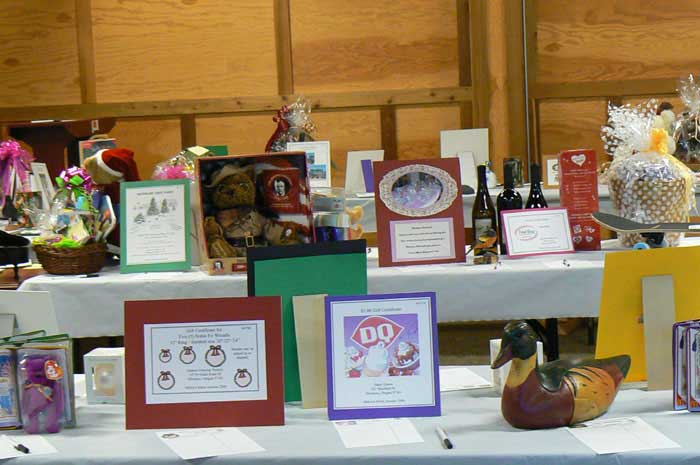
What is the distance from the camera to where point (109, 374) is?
1995 mm

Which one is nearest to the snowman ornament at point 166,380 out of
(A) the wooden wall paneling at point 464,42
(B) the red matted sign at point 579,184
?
(B) the red matted sign at point 579,184

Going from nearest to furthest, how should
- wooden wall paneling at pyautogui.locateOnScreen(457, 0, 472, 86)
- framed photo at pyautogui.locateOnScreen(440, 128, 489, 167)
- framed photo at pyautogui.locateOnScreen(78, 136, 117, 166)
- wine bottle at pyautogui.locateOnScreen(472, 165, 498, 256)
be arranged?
wine bottle at pyautogui.locateOnScreen(472, 165, 498, 256) < framed photo at pyautogui.locateOnScreen(78, 136, 117, 166) < framed photo at pyautogui.locateOnScreen(440, 128, 489, 167) < wooden wall paneling at pyautogui.locateOnScreen(457, 0, 472, 86)

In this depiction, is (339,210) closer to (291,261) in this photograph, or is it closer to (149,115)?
(291,261)

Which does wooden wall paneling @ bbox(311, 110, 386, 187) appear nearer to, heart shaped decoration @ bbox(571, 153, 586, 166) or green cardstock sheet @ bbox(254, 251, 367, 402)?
heart shaped decoration @ bbox(571, 153, 586, 166)

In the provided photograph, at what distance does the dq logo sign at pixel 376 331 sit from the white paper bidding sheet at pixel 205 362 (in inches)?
7.0

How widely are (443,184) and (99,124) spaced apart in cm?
291

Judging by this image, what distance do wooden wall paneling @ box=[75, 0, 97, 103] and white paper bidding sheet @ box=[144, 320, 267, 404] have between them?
5.97 metres

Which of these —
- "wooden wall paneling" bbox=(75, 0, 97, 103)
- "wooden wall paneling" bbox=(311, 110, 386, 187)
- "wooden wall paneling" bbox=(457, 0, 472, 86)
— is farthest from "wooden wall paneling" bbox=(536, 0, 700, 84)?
"wooden wall paneling" bbox=(75, 0, 97, 103)

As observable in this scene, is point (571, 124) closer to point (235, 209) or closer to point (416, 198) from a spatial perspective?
point (416, 198)

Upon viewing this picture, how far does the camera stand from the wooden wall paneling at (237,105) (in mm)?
7047

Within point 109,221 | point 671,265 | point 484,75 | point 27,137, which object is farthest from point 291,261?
point 484,75

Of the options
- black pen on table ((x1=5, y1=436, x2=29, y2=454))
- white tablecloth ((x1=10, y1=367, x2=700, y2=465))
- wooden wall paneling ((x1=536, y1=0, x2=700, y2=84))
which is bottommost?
white tablecloth ((x1=10, y1=367, x2=700, y2=465))

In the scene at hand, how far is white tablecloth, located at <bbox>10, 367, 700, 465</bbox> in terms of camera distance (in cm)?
152

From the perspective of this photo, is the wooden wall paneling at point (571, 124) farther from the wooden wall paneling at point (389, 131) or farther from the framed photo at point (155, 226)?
the framed photo at point (155, 226)
